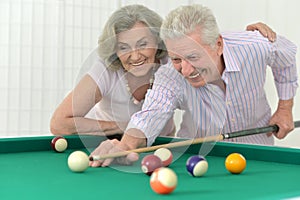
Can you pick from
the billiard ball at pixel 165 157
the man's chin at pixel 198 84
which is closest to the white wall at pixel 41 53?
the man's chin at pixel 198 84

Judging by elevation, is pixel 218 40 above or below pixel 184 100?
above

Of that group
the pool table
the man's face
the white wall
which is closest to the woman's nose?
the man's face

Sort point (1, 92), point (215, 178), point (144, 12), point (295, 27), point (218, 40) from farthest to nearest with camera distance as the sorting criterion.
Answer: point (295, 27) → point (1, 92) → point (144, 12) → point (218, 40) → point (215, 178)

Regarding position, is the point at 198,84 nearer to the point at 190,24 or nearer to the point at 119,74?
the point at 190,24

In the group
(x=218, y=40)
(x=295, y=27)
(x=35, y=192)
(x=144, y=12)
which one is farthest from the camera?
(x=295, y=27)

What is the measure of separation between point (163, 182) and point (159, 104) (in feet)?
3.07

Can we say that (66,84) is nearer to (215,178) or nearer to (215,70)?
(215,70)

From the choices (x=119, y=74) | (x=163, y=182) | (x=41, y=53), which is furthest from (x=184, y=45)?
(x=41, y=53)

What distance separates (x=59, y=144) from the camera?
203 cm

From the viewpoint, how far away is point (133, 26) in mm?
2316

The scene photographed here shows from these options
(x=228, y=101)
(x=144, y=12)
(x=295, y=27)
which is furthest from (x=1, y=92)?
(x=295, y=27)

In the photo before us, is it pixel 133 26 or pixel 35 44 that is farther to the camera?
pixel 35 44

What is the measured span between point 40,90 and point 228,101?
6.80 feet

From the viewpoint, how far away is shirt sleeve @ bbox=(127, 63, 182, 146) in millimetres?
2002
